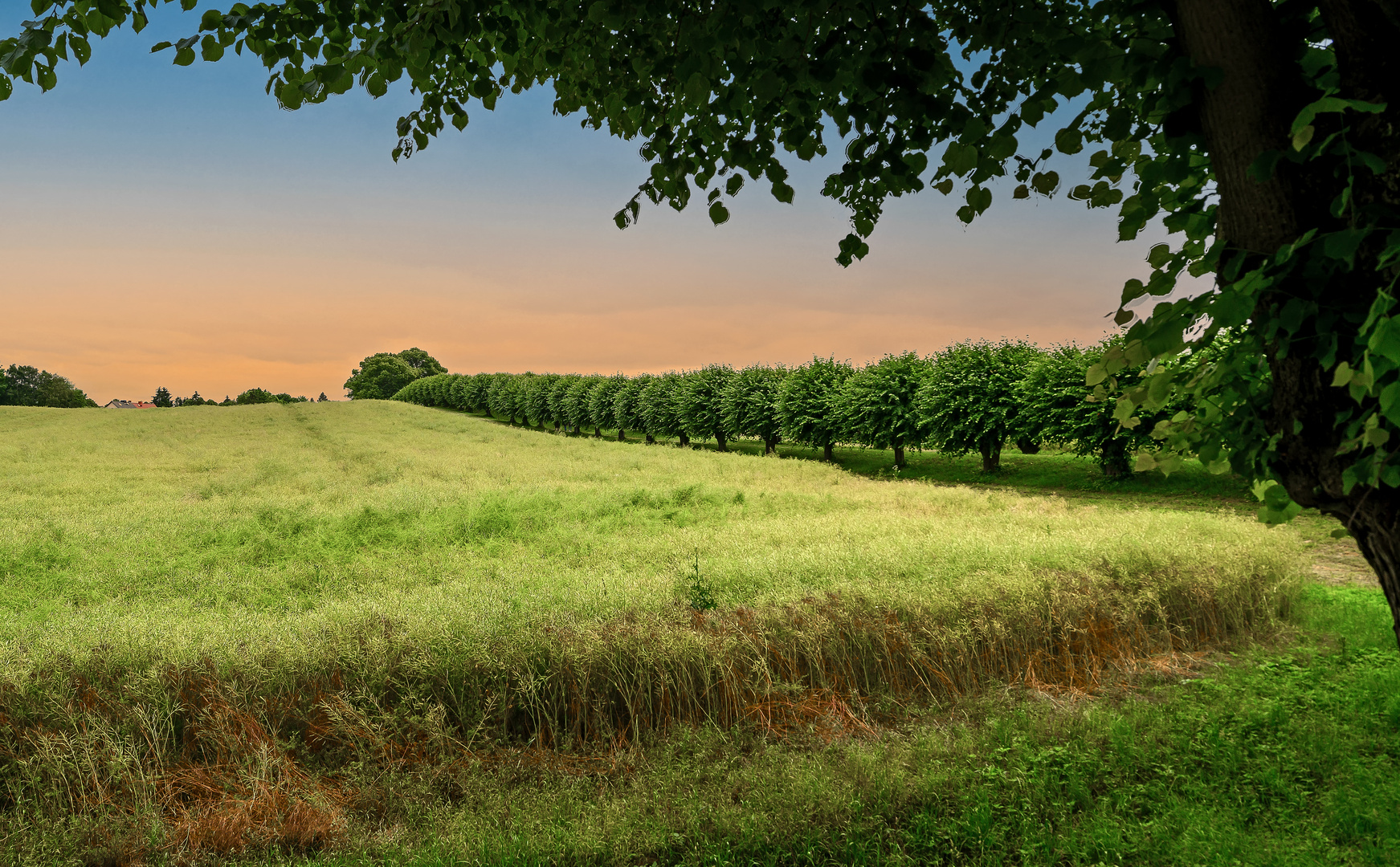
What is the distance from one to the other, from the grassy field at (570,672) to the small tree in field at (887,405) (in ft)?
81.4

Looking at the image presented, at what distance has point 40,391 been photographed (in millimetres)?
94188

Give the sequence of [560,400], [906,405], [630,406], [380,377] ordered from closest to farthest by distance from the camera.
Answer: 1. [906,405]
2. [630,406]
3. [560,400]
4. [380,377]

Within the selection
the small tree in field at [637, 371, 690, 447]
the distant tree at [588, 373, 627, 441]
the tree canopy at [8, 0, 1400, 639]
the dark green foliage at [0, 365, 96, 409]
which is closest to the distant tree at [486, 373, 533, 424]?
the distant tree at [588, 373, 627, 441]

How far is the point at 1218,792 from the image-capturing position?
4598 mm

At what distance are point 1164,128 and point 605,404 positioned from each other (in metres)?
64.8

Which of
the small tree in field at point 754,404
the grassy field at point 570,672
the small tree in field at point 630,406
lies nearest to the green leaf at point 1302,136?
the grassy field at point 570,672

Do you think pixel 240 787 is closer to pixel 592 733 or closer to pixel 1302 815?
pixel 592 733

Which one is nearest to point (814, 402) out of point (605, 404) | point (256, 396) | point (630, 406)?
point (630, 406)

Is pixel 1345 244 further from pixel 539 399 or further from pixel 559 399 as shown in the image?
pixel 539 399

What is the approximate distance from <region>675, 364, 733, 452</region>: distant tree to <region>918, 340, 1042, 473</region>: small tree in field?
2025cm

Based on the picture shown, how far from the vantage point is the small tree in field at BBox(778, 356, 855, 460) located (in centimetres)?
4134

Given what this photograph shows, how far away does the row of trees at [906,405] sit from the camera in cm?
2695

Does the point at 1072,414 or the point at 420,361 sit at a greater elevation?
the point at 420,361

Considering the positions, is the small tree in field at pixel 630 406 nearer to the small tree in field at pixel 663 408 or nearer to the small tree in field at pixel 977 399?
the small tree in field at pixel 663 408
